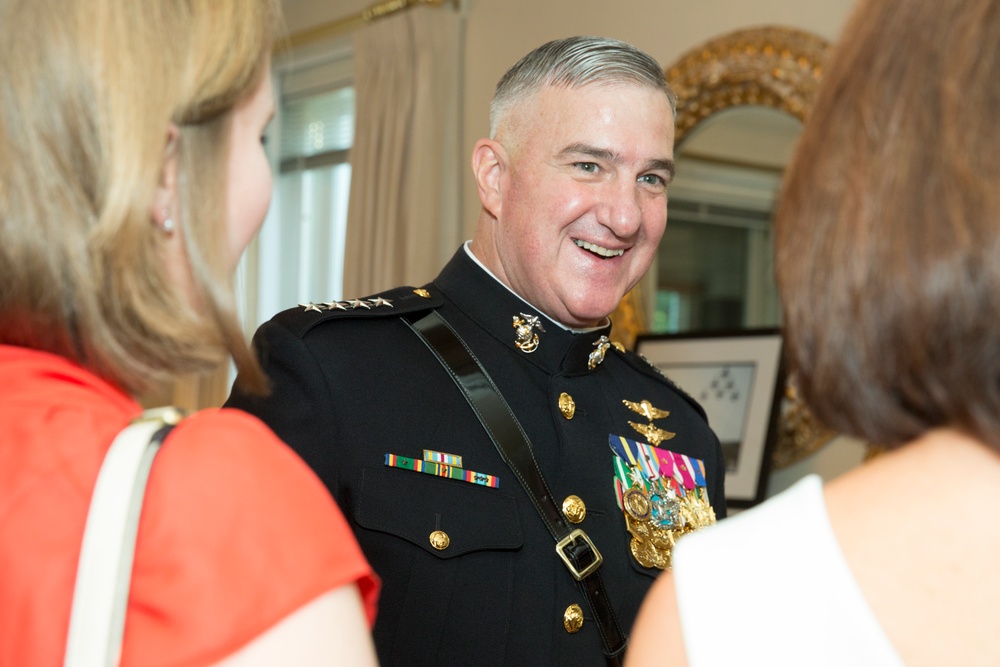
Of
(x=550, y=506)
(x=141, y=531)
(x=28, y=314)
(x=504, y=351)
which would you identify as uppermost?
(x=28, y=314)

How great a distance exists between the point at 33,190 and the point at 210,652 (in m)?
0.30

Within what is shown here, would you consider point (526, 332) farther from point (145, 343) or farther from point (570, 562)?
point (145, 343)

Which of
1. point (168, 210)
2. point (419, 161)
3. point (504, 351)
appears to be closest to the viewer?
point (168, 210)

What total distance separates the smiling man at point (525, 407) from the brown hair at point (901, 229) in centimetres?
81

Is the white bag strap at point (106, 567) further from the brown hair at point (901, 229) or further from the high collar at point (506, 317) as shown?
the high collar at point (506, 317)

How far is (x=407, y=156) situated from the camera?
13.3ft

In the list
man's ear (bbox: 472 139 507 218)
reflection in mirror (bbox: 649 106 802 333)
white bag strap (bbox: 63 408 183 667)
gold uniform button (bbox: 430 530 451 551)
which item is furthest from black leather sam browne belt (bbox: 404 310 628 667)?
reflection in mirror (bbox: 649 106 802 333)

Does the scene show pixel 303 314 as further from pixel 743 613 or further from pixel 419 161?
pixel 419 161

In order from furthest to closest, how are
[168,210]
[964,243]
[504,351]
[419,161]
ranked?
[419,161] → [504,351] → [168,210] → [964,243]

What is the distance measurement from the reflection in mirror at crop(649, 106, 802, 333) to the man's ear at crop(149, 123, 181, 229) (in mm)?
2202

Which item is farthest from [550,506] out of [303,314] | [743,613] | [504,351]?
[743,613]

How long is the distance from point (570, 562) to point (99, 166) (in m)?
0.93

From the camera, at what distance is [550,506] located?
1478 millimetres

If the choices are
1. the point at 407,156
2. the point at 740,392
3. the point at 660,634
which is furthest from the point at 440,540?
the point at 407,156
